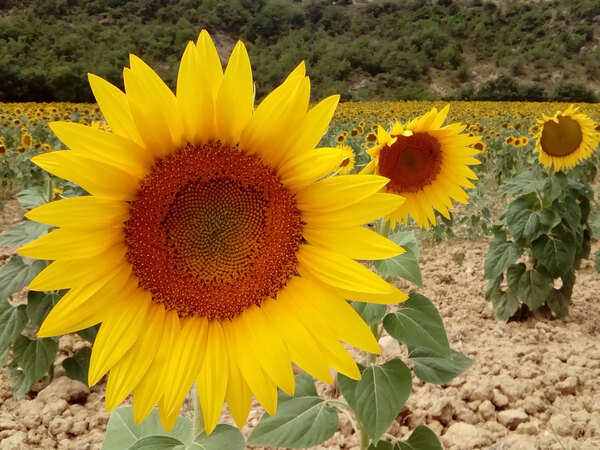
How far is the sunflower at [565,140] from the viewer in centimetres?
334

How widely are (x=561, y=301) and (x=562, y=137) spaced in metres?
1.00

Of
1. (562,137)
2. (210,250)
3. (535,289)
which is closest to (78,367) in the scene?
(210,250)

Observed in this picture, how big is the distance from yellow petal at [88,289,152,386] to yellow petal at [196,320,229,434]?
129mm

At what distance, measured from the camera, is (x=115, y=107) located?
89 centimetres

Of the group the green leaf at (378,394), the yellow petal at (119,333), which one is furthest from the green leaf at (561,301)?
the yellow petal at (119,333)

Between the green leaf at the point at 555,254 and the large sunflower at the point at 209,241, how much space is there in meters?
2.64

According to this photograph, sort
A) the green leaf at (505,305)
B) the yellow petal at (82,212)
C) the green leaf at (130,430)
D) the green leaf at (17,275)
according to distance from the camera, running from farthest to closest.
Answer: the green leaf at (505,305) < the green leaf at (17,275) < the green leaf at (130,430) < the yellow petal at (82,212)

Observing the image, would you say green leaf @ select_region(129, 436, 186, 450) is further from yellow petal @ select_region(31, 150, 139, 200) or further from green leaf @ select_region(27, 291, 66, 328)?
green leaf @ select_region(27, 291, 66, 328)

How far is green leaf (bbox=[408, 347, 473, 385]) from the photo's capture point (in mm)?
1500

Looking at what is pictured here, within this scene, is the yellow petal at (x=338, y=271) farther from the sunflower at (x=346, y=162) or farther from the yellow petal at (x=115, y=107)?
the yellow petal at (x=115, y=107)

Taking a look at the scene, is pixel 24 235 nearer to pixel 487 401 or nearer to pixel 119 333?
pixel 119 333

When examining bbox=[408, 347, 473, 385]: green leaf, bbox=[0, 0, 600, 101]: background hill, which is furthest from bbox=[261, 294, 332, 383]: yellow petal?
bbox=[0, 0, 600, 101]: background hill

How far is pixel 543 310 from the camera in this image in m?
3.51

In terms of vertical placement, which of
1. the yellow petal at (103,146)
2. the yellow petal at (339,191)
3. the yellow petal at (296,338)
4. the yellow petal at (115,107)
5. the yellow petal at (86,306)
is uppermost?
the yellow petal at (115,107)
